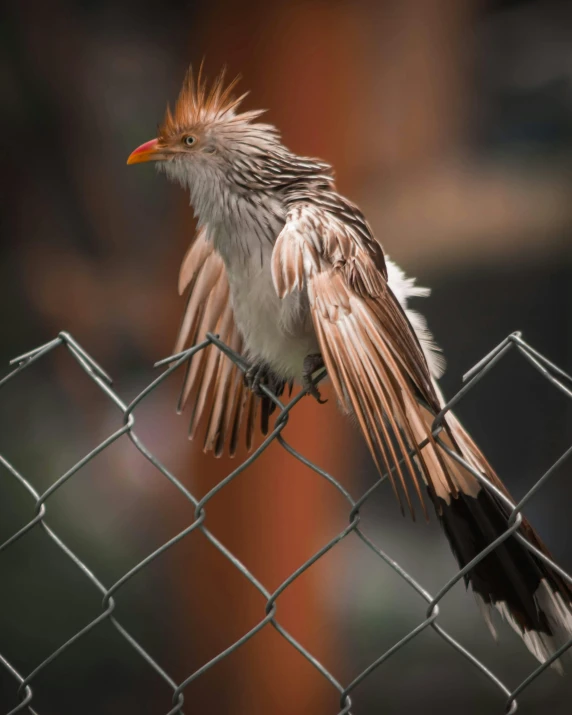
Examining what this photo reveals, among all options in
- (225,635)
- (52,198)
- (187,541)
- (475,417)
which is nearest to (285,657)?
(225,635)

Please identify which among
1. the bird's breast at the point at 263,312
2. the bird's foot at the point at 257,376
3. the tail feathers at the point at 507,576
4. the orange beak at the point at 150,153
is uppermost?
the orange beak at the point at 150,153

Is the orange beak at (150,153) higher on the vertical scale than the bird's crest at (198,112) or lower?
lower

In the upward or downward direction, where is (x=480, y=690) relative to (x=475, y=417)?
downward

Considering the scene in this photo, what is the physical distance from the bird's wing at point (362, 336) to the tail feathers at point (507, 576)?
3 centimetres

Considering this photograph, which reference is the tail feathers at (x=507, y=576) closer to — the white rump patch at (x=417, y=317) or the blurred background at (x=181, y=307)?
the white rump patch at (x=417, y=317)

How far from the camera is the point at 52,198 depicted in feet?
9.28

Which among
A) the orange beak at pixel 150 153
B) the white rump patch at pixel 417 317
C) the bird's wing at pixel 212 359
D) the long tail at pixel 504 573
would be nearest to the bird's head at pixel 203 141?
the orange beak at pixel 150 153

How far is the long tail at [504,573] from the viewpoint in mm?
1169

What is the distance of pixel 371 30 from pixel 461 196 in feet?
1.84

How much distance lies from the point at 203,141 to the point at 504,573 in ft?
3.06

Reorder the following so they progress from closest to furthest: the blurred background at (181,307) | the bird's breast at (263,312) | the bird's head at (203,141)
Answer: the bird's breast at (263,312) < the bird's head at (203,141) < the blurred background at (181,307)

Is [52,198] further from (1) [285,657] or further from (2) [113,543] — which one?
(1) [285,657]

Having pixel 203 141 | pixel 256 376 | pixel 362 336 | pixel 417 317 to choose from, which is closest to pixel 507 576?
pixel 362 336

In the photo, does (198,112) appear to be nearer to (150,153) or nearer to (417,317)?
(150,153)
